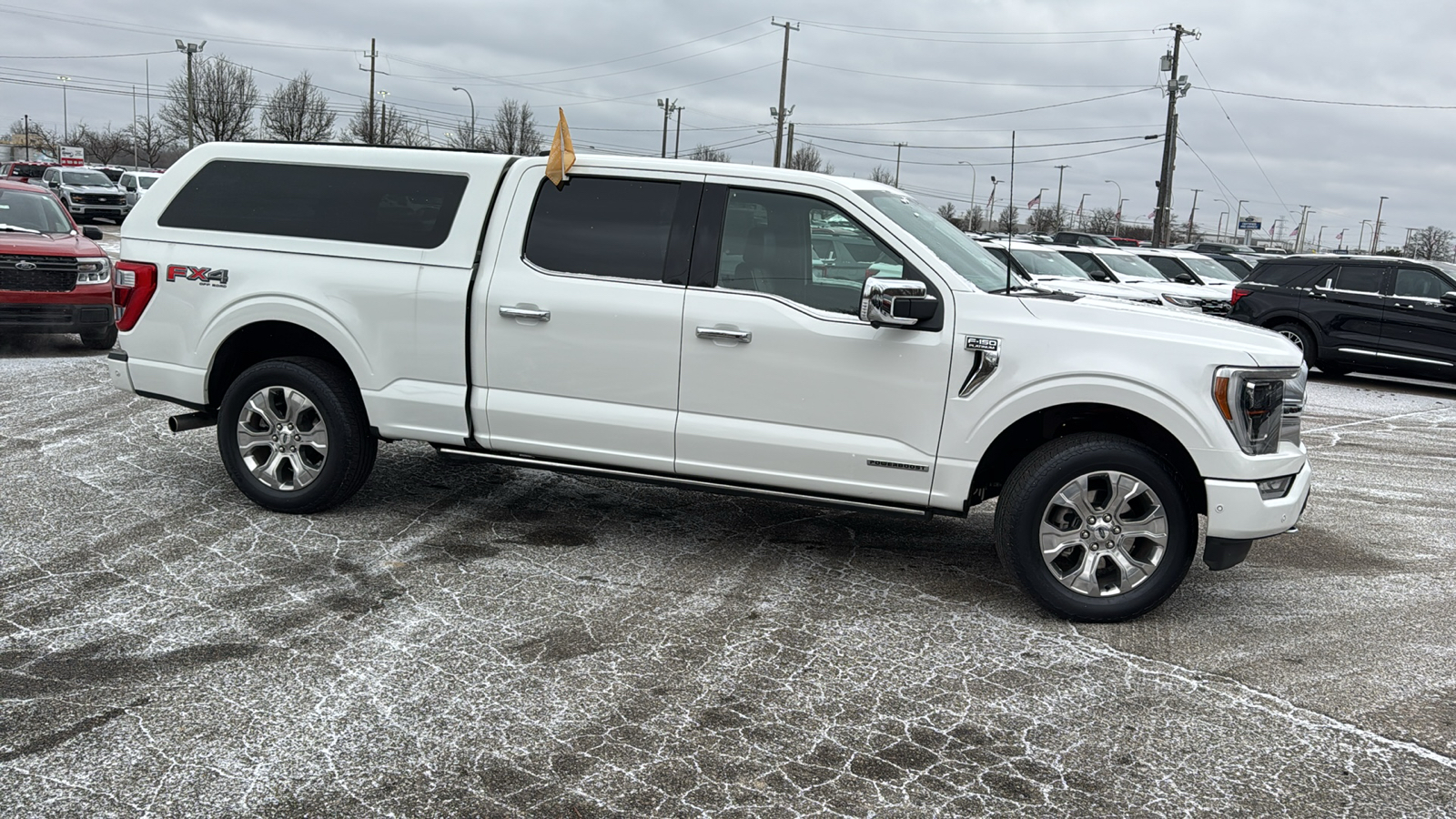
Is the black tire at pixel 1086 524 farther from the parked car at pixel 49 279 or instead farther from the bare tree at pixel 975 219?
the bare tree at pixel 975 219

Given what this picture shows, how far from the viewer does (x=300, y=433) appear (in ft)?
20.1

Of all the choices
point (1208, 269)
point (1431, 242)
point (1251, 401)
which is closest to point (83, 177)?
point (1208, 269)

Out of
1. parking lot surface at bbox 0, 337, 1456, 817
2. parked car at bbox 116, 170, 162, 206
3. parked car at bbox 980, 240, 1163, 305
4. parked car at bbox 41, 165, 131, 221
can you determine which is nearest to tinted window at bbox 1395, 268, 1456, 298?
parked car at bbox 980, 240, 1163, 305

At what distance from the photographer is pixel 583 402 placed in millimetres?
5609

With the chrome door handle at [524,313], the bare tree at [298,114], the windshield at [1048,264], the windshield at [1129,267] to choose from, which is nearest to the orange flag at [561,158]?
the chrome door handle at [524,313]

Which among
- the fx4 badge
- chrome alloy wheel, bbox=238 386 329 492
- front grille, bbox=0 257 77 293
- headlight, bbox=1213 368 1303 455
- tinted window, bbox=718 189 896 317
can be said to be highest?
tinted window, bbox=718 189 896 317

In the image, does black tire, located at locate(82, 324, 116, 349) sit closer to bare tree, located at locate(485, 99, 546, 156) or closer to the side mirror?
the side mirror

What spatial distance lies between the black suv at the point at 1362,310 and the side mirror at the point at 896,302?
12153 mm

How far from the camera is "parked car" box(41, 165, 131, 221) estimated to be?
1473 inches

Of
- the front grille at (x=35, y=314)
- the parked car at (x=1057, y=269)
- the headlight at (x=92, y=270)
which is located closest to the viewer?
the front grille at (x=35, y=314)

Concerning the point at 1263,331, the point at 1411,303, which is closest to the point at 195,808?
the point at 1263,331

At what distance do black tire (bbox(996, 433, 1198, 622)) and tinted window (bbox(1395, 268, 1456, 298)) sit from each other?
481 inches

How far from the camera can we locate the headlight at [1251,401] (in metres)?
4.81

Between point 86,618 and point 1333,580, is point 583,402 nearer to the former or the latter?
point 86,618
